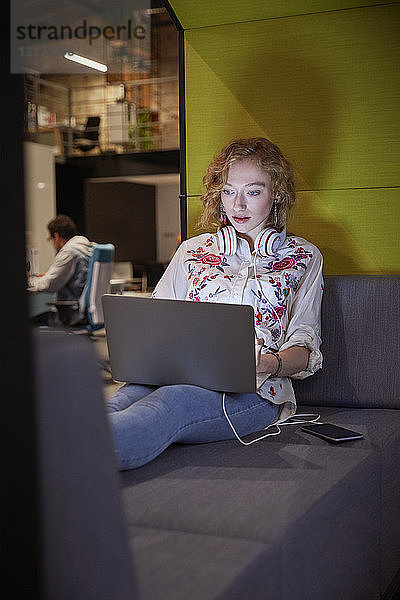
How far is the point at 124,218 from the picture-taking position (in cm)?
1349

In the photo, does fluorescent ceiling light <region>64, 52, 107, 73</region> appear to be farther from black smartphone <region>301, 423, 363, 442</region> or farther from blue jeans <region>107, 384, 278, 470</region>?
black smartphone <region>301, 423, 363, 442</region>

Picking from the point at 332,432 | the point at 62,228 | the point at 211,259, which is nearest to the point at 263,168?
the point at 211,259

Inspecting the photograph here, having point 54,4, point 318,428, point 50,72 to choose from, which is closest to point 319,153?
point 318,428

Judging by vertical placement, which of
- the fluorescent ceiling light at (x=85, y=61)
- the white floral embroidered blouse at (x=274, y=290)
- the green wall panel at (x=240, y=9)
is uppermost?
the fluorescent ceiling light at (x=85, y=61)

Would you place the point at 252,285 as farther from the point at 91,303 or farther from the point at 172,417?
the point at 91,303

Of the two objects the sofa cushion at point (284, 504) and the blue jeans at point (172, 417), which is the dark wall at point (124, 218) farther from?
the sofa cushion at point (284, 504)

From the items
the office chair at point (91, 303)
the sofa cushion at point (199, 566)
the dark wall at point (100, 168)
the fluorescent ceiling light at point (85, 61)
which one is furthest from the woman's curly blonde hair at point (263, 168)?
the dark wall at point (100, 168)

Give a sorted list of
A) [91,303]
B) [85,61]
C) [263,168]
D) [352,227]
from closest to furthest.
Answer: [263,168]
[352,227]
[91,303]
[85,61]

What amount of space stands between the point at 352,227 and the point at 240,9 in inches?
36.2

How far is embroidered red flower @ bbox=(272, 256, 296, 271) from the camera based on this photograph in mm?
2328

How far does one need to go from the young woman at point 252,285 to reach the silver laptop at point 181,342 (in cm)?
6

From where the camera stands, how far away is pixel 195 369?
1.99 metres

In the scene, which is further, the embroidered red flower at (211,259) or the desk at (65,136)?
the desk at (65,136)

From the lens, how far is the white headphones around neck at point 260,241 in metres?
2.32
